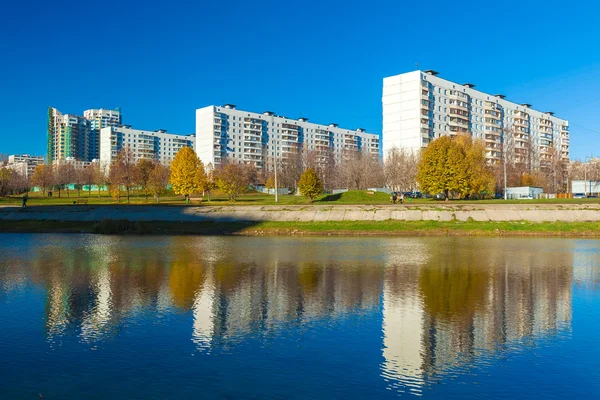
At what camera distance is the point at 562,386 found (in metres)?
8.59

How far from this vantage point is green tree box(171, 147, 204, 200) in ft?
276

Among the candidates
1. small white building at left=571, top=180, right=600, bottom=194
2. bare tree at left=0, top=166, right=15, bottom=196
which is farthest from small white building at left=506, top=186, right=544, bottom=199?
bare tree at left=0, top=166, right=15, bottom=196

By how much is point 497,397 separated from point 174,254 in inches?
889

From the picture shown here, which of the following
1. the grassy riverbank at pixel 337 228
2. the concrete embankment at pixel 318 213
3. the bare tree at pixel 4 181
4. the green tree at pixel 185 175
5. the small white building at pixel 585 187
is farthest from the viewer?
the bare tree at pixel 4 181

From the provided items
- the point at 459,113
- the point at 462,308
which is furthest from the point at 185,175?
the point at 459,113

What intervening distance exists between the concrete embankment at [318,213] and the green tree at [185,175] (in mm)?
28771

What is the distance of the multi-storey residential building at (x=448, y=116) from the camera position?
5453 inches

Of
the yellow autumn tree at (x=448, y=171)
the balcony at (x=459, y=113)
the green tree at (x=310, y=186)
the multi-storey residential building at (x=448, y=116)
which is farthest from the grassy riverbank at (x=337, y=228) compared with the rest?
the balcony at (x=459, y=113)

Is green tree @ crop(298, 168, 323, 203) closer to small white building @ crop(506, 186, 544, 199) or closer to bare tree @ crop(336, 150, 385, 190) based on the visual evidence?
small white building @ crop(506, 186, 544, 199)

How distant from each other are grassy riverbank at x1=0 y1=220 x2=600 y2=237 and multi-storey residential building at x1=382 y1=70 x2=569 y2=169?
317ft

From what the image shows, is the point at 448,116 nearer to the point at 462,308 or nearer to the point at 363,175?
the point at 363,175

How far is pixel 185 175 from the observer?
84.4 meters

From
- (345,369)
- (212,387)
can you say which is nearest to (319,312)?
(345,369)

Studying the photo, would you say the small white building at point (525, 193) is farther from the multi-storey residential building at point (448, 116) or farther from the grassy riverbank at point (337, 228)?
the grassy riverbank at point (337, 228)
